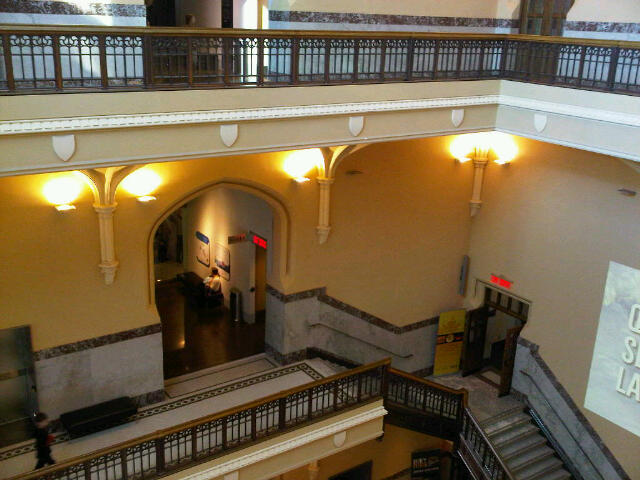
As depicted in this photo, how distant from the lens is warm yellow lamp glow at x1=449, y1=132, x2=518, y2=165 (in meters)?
12.3

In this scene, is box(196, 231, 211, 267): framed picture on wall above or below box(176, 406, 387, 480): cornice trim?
above

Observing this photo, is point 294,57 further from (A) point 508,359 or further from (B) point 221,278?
(A) point 508,359

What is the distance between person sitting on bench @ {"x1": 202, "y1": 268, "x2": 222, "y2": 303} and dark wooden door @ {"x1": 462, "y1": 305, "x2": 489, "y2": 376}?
17.0ft

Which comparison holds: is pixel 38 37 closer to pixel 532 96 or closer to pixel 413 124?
Answer: pixel 413 124

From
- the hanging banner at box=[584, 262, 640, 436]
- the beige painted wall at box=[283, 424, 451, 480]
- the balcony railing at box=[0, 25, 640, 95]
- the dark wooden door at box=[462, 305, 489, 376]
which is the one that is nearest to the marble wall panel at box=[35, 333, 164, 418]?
the beige painted wall at box=[283, 424, 451, 480]

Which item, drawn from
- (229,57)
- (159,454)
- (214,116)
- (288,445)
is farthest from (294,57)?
(288,445)

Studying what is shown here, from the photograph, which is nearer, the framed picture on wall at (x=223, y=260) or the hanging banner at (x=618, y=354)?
the hanging banner at (x=618, y=354)

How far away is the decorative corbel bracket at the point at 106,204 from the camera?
857cm

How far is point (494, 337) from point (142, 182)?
8.57 metres

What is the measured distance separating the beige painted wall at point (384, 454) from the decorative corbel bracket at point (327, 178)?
3.86 metres

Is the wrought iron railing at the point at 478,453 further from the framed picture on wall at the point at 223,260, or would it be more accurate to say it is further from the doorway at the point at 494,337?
the framed picture on wall at the point at 223,260

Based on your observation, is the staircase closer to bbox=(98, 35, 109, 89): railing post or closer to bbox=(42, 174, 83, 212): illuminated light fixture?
bbox=(42, 174, 83, 212): illuminated light fixture

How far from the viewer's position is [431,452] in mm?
12898

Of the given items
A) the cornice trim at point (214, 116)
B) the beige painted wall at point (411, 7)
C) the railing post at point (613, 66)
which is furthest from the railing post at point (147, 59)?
the railing post at point (613, 66)
